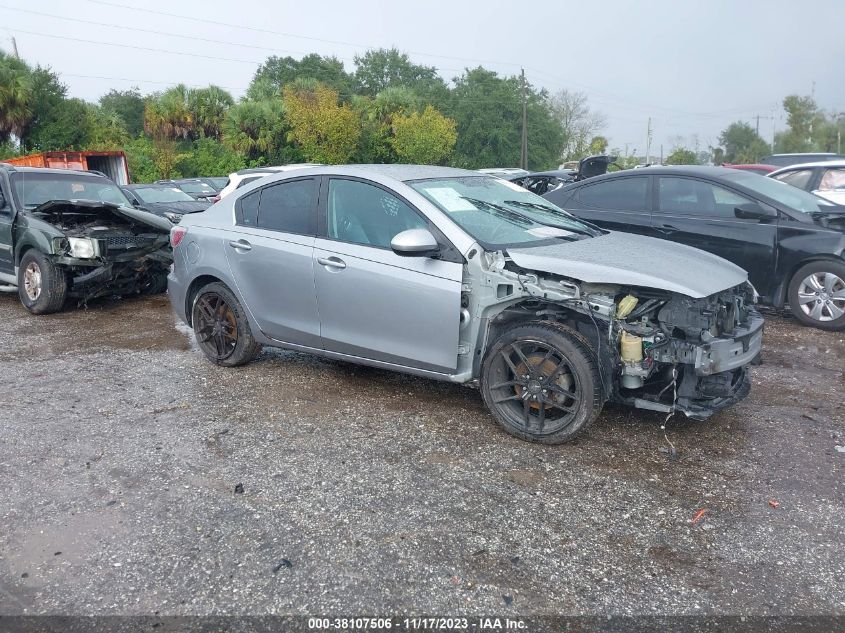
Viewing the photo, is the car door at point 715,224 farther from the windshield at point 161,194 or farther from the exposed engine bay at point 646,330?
the windshield at point 161,194

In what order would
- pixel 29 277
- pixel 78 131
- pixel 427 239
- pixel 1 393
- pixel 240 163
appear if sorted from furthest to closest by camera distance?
pixel 240 163, pixel 78 131, pixel 29 277, pixel 1 393, pixel 427 239

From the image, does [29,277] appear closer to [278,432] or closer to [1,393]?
[1,393]

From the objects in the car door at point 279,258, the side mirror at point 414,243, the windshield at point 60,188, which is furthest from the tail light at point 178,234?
the windshield at point 60,188

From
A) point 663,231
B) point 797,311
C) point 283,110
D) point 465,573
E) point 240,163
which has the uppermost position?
point 283,110

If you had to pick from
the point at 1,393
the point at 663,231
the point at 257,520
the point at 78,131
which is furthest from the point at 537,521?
the point at 78,131

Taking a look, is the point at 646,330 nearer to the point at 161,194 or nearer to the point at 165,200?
the point at 165,200

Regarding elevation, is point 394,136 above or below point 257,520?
above

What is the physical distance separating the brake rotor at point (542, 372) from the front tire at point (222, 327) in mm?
2416

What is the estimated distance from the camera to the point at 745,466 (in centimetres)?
413

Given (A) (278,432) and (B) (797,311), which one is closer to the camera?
(A) (278,432)

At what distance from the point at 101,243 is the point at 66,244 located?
0.37 metres

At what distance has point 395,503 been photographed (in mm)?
3691

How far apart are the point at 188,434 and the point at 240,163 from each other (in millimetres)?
35873

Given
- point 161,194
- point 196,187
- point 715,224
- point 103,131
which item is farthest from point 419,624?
point 103,131
